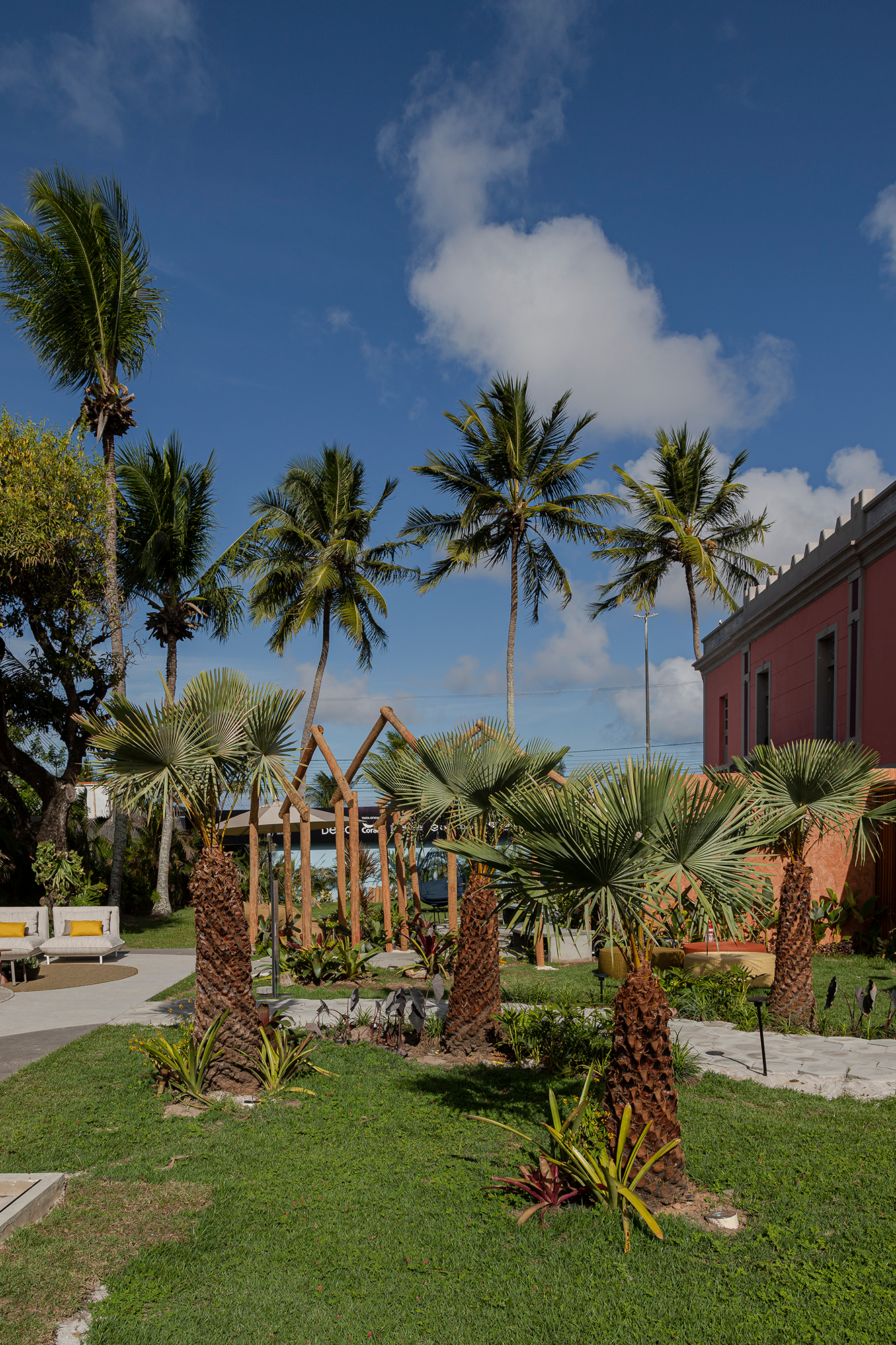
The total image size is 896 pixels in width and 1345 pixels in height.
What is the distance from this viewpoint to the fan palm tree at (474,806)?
745 centimetres

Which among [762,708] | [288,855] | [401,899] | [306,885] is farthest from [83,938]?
[762,708]

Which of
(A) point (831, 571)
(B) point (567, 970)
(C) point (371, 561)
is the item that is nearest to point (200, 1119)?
(B) point (567, 970)

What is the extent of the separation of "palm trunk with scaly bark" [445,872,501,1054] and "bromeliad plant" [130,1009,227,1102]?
208cm

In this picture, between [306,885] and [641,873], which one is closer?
[641,873]

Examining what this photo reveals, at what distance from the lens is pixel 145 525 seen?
2091 centimetres

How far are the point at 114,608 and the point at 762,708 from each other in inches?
602

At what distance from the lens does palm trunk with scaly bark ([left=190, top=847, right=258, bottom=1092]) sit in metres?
6.67

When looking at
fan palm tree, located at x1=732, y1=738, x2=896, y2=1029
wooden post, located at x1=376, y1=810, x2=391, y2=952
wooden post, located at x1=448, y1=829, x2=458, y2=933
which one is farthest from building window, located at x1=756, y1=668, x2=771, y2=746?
fan palm tree, located at x1=732, y1=738, x2=896, y2=1029

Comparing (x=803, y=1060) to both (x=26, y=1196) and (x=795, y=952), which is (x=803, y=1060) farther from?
(x=26, y=1196)

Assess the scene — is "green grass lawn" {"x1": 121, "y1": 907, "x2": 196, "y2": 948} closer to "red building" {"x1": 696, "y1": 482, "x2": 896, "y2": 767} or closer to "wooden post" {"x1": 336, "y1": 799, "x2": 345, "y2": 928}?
"wooden post" {"x1": 336, "y1": 799, "x2": 345, "y2": 928}

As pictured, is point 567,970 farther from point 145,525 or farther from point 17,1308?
point 145,525

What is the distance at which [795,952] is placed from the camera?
27.5ft

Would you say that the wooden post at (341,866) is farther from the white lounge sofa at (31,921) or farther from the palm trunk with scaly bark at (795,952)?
the palm trunk with scaly bark at (795,952)

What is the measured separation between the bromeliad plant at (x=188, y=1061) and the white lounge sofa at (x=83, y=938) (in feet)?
25.2
